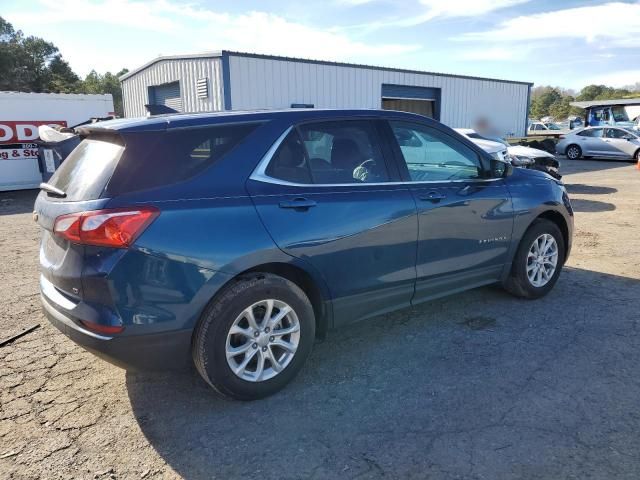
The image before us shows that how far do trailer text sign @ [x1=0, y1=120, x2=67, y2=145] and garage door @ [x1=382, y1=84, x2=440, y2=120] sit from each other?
1259 centimetres

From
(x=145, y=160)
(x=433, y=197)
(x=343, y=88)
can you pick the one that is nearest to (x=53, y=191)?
(x=145, y=160)

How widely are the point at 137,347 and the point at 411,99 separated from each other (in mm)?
20815

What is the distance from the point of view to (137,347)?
107 inches

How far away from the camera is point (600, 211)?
31.1 feet

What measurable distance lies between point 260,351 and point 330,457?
2.54 feet

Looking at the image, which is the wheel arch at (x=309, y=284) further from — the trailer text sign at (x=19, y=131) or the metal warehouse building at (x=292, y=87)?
the trailer text sign at (x=19, y=131)

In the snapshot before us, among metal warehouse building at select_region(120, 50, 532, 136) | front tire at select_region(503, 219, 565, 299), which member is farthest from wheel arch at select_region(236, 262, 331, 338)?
metal warehouse building at select_region(120, 50, 532, 136)

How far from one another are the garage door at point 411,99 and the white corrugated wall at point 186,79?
754cm

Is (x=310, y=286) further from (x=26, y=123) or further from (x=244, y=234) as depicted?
(x=26, y=123)

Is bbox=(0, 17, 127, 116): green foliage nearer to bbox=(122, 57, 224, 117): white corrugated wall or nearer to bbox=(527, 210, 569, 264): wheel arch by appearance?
bbox=(122, 57, 224, 117): white corrugated wall

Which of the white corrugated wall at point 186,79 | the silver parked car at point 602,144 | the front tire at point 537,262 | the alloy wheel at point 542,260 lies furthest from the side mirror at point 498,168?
the silver parked car at point 602,144

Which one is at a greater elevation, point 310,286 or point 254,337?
point 310,286

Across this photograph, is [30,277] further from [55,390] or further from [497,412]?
[497,412]

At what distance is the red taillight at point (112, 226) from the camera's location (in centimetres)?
260
